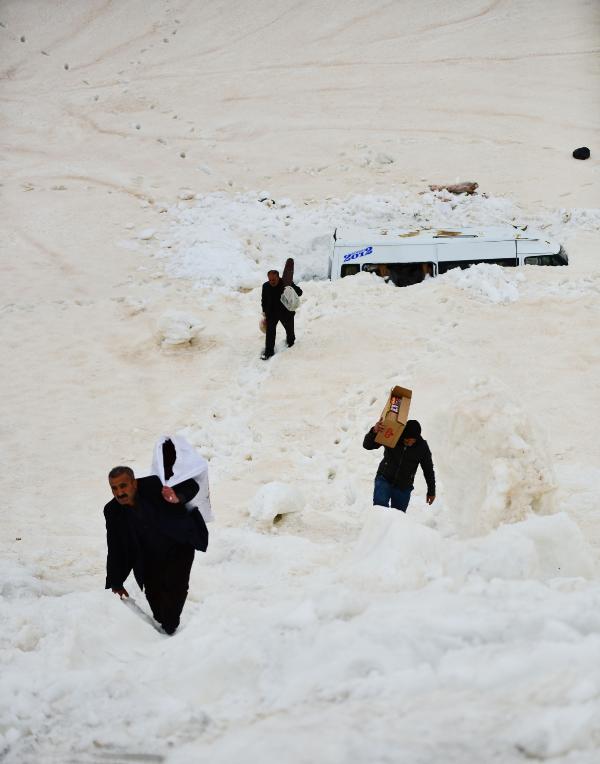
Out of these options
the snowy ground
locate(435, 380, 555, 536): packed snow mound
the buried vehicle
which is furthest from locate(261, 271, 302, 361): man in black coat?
locate(435, 380, 555, 536): packed snow mound

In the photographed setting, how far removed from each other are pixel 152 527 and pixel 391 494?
2280 mm

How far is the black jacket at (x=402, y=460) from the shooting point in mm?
5754

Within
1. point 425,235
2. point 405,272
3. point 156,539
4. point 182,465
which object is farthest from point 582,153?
point 156,539

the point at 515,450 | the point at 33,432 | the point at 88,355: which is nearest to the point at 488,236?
the point at 88,355

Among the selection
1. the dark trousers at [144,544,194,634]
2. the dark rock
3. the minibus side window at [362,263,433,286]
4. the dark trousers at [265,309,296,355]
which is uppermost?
the dark rock

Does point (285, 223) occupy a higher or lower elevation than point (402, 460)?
higher

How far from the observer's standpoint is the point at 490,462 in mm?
4988

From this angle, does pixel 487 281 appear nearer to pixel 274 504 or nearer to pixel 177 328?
pixel 177 328

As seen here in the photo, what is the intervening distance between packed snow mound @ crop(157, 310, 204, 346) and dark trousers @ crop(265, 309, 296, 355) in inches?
50.4

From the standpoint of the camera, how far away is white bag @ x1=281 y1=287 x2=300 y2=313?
397 inches

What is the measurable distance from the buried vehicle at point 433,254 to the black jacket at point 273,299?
3160 mm

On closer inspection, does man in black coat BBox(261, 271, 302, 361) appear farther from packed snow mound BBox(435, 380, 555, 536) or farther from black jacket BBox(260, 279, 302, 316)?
packed snow mound BBox(435, 380, 555, 536)

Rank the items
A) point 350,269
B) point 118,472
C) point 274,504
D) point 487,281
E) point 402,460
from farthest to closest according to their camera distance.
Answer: point 350,269
point 487,281
point 274,504
point 402,460
point 118,472

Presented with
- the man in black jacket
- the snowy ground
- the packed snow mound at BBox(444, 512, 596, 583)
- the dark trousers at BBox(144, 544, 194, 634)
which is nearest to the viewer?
the snowy ground
